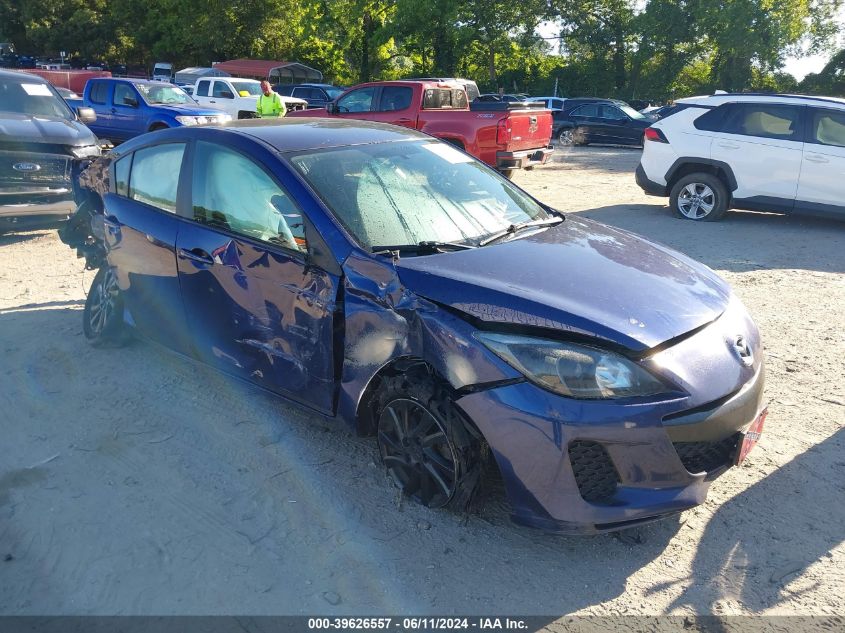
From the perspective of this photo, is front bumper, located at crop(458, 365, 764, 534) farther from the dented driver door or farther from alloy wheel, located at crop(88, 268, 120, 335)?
alloy wheel, located at crop(88, 268, 120, 335)

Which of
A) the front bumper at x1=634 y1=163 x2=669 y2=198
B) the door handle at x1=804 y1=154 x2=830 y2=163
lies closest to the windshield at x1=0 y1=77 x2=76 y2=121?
the front bumper at x1=634 y1=163 x2=669 y2=198

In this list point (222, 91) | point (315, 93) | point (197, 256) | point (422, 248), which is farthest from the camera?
point (315, 93)

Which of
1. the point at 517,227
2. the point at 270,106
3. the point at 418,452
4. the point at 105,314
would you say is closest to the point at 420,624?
the point at 418,452

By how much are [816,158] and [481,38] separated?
30.6 m

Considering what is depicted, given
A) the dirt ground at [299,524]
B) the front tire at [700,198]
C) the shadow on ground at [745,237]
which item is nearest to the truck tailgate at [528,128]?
the shadow on ground at [745,237]

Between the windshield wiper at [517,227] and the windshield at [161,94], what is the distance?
13.2m

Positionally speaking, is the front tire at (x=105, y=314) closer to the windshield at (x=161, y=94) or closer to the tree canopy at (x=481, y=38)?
the windshield at (x=161, y=94)

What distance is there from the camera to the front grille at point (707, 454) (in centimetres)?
289

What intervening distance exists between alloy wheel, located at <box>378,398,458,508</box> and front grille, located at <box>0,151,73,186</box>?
703cm

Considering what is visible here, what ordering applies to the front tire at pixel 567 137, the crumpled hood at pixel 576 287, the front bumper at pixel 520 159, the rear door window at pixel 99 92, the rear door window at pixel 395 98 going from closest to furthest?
the crumpled hood at pixel 576 287 < the front bumper at pixel 520 159 < the rear door window at pixel 395 98 < the rear door window at pixel 99 92 < the front tire at pixel 567 137

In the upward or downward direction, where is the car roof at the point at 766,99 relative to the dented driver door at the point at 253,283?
upward

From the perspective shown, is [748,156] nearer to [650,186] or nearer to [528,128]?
[650,186]

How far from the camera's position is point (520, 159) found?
13.0 meters

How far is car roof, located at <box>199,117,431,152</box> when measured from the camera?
407 centimetres
